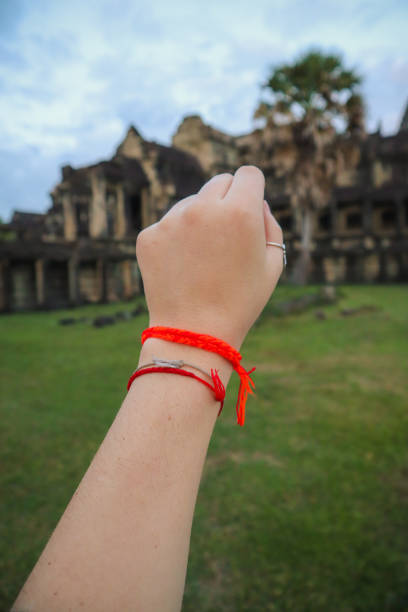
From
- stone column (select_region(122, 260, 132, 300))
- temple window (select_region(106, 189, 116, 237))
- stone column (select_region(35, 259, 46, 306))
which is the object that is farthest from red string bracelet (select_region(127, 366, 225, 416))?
temple window (select_region(106, 189, 116, 237))

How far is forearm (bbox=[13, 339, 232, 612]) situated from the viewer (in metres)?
0.65

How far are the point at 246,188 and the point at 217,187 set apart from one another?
7cm

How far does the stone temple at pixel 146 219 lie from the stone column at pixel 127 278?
5cm

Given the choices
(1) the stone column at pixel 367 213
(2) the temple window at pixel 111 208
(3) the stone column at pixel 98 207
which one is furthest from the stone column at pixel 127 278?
(1) the stone column at pixel 367 213

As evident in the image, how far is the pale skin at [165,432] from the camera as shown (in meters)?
0.66

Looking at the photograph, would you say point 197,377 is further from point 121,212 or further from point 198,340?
point 121,212

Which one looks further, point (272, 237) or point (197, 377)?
point (272, 237)

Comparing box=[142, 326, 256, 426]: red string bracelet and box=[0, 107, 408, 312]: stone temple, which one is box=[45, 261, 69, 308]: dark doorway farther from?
box=[142, 326, 256, 426]: red string bracelet

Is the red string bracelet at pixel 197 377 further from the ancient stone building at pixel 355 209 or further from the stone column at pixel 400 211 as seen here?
the stone column at pixel 400 211

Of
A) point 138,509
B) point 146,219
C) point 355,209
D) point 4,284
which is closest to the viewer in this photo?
point 138,509

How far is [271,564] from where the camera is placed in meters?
2.68

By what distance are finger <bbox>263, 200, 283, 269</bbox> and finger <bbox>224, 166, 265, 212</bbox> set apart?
6cm

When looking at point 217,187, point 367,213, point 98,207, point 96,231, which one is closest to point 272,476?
point 217,187

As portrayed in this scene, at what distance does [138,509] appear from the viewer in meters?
0.71
